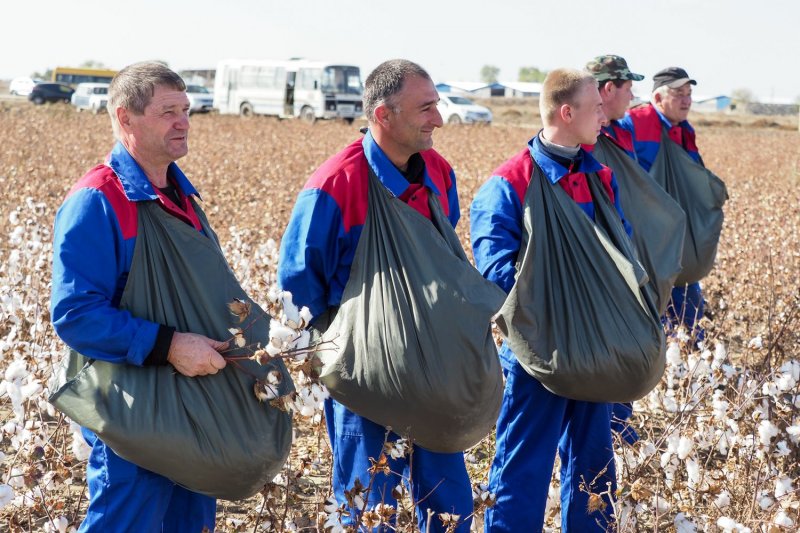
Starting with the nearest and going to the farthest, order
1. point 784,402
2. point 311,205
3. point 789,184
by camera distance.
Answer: point 311,205 < point 784,402 < point 789,184

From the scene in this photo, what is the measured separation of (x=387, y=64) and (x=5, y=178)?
853 cm

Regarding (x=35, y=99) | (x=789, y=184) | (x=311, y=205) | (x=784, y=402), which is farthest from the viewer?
(x=35, y=99)

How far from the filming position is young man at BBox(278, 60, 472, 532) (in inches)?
126

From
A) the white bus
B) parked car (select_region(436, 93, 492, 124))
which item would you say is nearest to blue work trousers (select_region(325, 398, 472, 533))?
the white bus

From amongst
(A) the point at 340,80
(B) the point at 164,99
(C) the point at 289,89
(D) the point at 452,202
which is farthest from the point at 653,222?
(C) the point at 289,89

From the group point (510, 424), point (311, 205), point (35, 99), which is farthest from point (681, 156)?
point (35, 99)

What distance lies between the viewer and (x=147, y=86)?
9.21ft

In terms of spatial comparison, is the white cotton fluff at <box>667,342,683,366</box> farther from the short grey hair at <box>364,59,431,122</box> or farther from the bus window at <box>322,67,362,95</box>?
the bus window at <box>322,67,362,95</box>

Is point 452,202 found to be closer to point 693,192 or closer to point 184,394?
point 184,394

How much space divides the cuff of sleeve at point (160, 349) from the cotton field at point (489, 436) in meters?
0.29

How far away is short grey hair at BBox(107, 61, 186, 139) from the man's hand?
0.59 meters

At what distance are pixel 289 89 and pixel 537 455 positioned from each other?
111 ft

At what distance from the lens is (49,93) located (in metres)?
49.5

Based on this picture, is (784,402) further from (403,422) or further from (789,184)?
(789,184)
